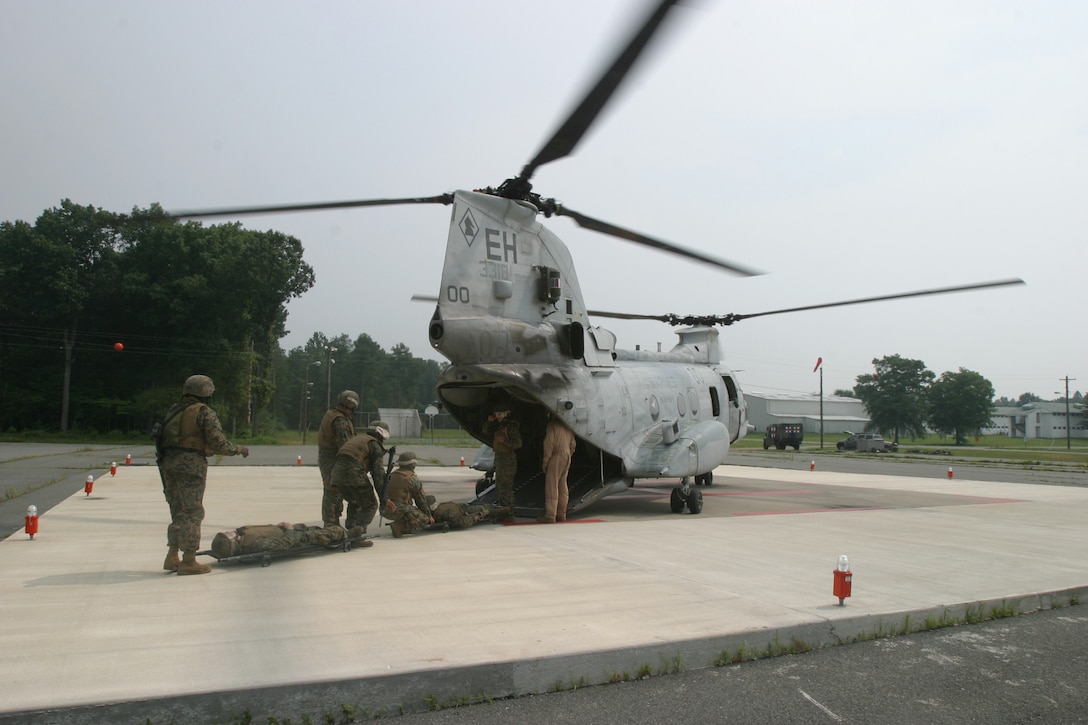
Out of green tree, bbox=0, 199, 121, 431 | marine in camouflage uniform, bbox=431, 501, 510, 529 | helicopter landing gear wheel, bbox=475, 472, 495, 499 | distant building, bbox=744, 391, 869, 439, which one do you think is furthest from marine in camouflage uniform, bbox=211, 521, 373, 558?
distant building, bbox=744, 391, 869, 439

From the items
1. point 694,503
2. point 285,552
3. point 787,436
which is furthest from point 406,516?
point 787,436

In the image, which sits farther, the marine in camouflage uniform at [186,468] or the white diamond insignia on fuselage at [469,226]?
the white diamond insignia on fuselage at [469,226]

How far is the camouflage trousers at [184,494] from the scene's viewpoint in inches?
279

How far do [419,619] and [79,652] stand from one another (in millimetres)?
2154

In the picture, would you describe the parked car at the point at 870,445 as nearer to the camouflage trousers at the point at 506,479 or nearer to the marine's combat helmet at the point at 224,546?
the camouflage trousers at the point at 506,479

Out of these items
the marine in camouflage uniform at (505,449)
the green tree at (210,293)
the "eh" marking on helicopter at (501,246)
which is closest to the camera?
the "eh" marking on helicopter at (501,246)

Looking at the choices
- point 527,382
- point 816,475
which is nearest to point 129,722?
point 527,382

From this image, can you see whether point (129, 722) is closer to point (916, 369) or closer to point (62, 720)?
point (62, 720)

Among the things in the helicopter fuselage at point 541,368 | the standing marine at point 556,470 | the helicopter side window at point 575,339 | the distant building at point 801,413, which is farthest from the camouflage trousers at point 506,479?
the distant building at point 801,413

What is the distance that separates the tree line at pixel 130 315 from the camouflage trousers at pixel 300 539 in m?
38.1

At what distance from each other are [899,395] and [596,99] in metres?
104

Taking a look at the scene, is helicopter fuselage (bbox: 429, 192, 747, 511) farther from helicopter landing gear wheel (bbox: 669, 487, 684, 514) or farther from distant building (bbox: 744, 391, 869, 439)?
distant building (bbox: 744, 391, 869, 439)

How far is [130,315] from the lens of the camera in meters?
49.1

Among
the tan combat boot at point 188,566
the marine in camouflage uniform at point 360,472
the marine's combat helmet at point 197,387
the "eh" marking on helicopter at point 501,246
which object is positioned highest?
the "eh" marking on helicopter at point 501,246
